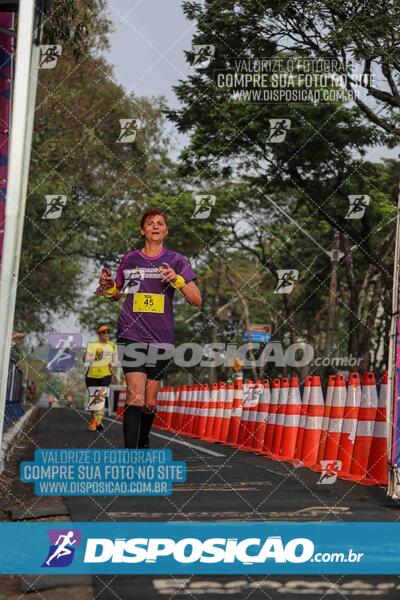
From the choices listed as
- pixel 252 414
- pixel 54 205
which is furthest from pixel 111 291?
pixel 54 205

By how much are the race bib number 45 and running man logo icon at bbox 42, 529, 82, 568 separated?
4.25 meters

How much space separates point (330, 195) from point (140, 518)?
2132 cm

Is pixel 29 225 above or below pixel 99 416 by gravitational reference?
above

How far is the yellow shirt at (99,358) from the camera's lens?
17.7 meters

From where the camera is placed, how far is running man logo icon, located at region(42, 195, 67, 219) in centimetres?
3152

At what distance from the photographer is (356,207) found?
2814 centimetres

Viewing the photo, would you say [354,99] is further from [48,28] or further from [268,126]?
[48,28]

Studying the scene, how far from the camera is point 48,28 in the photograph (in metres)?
14.3

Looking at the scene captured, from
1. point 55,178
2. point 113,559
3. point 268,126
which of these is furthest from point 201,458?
point 55,178

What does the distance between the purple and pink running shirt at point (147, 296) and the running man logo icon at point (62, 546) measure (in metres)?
4.25

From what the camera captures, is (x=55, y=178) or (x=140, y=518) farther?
(x=55, y=178)

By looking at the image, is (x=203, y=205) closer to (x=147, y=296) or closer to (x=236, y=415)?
(x=236, y=415)

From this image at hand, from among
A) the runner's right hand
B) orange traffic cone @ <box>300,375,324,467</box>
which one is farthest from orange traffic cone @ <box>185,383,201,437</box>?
the runner's right hand

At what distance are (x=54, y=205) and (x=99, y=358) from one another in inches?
558
